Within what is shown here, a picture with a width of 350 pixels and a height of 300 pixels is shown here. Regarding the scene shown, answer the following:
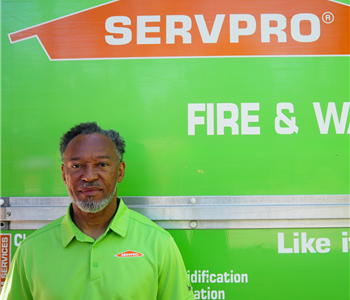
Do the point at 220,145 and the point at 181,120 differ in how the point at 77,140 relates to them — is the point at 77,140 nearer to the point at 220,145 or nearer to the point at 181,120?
the point at 181,120

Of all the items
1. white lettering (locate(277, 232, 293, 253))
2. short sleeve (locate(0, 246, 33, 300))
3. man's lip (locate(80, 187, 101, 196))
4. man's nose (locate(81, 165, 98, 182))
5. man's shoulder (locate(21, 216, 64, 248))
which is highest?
man's nose (locate(81, 165, 98, 182))

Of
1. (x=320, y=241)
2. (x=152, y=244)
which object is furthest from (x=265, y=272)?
(x=152, y=244)

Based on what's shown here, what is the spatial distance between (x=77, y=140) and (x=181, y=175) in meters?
0.61

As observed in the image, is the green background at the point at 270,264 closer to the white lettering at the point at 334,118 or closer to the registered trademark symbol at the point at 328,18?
the white lettering at the point at 334,118

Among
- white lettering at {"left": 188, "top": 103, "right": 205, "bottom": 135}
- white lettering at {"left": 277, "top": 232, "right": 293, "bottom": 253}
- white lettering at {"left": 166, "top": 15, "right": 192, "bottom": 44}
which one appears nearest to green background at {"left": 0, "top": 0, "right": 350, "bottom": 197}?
white lettering at {"left": 188, "top": 103, "right": 205, "bottom": 135}

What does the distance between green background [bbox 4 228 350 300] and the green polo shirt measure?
0.81 ft

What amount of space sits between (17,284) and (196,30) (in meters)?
1.66

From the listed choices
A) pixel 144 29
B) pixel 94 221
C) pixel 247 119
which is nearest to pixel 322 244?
pixel 247 119

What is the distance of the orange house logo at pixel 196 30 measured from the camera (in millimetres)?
1865

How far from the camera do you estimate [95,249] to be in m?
1.56

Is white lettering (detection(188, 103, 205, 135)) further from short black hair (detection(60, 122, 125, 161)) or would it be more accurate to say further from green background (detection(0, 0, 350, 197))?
short black hair (detection(60, 122, 125, 161))

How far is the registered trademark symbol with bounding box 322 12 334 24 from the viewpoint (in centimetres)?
186

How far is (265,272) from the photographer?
180 cm

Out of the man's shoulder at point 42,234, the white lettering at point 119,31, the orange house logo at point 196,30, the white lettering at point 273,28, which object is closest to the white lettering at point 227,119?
the orange house logo at point 196,30
